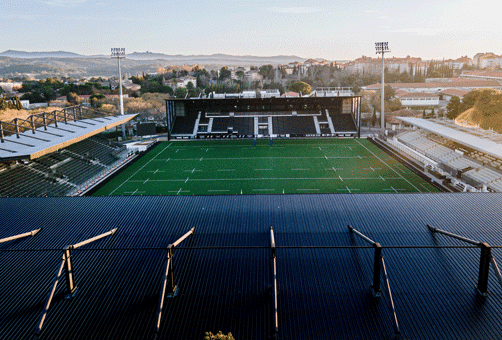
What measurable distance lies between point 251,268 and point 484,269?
265 inches

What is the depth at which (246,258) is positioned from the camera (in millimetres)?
12094

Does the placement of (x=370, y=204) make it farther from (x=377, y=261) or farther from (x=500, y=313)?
(x=500, y=313)

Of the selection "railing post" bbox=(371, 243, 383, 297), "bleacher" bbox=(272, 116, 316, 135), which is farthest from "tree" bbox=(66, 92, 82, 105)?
"railing post" bbox=(371, 243, 383, 297)

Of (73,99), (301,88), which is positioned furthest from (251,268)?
(73,99)

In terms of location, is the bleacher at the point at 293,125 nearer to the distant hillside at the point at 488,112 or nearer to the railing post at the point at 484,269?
the distant hillside at the point at 488,112

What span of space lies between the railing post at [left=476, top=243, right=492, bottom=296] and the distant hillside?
34271 millimetres

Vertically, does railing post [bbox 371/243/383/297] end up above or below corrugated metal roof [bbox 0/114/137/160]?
below

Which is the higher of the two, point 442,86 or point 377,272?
point 442,86

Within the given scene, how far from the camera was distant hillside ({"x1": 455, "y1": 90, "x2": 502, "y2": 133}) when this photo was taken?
38.4 m

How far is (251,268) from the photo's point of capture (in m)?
11.7

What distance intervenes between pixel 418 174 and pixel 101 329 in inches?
1117

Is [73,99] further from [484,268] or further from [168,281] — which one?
[484,268]

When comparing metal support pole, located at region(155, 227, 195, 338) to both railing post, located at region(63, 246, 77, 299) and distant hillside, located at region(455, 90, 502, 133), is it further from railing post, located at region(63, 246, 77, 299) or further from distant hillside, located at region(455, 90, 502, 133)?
distant hillside, located at region(455, 90, 502, 133)

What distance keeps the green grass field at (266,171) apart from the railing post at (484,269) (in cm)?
1657
